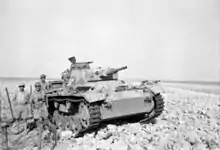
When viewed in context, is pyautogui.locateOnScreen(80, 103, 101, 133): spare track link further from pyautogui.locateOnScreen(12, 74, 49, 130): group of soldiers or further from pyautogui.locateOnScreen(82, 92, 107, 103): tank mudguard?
pyautogui.locateOnScreen(12, 74, 49, 130): group of soldiers

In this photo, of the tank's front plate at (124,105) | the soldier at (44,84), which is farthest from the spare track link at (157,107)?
the soldier at (44,84)

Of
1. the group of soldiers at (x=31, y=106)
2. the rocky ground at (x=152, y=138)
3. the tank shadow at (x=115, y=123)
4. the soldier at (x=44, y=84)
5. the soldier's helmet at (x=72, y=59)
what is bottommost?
the tank shadow at (x=115, y=123)

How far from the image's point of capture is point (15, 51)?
4.47 meters

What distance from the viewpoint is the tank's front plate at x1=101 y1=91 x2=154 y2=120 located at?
5812 millimetres

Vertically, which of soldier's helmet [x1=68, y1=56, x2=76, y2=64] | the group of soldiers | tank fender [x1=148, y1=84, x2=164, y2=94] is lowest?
the group of soldiers

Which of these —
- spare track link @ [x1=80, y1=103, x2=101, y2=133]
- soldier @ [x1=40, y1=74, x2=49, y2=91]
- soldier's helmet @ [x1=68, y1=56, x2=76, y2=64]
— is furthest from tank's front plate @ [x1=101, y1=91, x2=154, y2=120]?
soldier @ [x1=40, y1=74, x2=49, y2=91]

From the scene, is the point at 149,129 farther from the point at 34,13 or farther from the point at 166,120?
the point at 34,13

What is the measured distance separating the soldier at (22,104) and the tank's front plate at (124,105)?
164 cm

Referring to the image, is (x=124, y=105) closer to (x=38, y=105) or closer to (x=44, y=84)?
(x=38, y=105)

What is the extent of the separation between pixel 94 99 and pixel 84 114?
0.78 meters

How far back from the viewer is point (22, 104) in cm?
565

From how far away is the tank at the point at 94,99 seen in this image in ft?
18.9

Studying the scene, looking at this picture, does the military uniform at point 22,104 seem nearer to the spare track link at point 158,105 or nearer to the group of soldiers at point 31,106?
the group of soldiers at point 31,106

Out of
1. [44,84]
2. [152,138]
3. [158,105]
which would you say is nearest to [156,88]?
[158,105]
